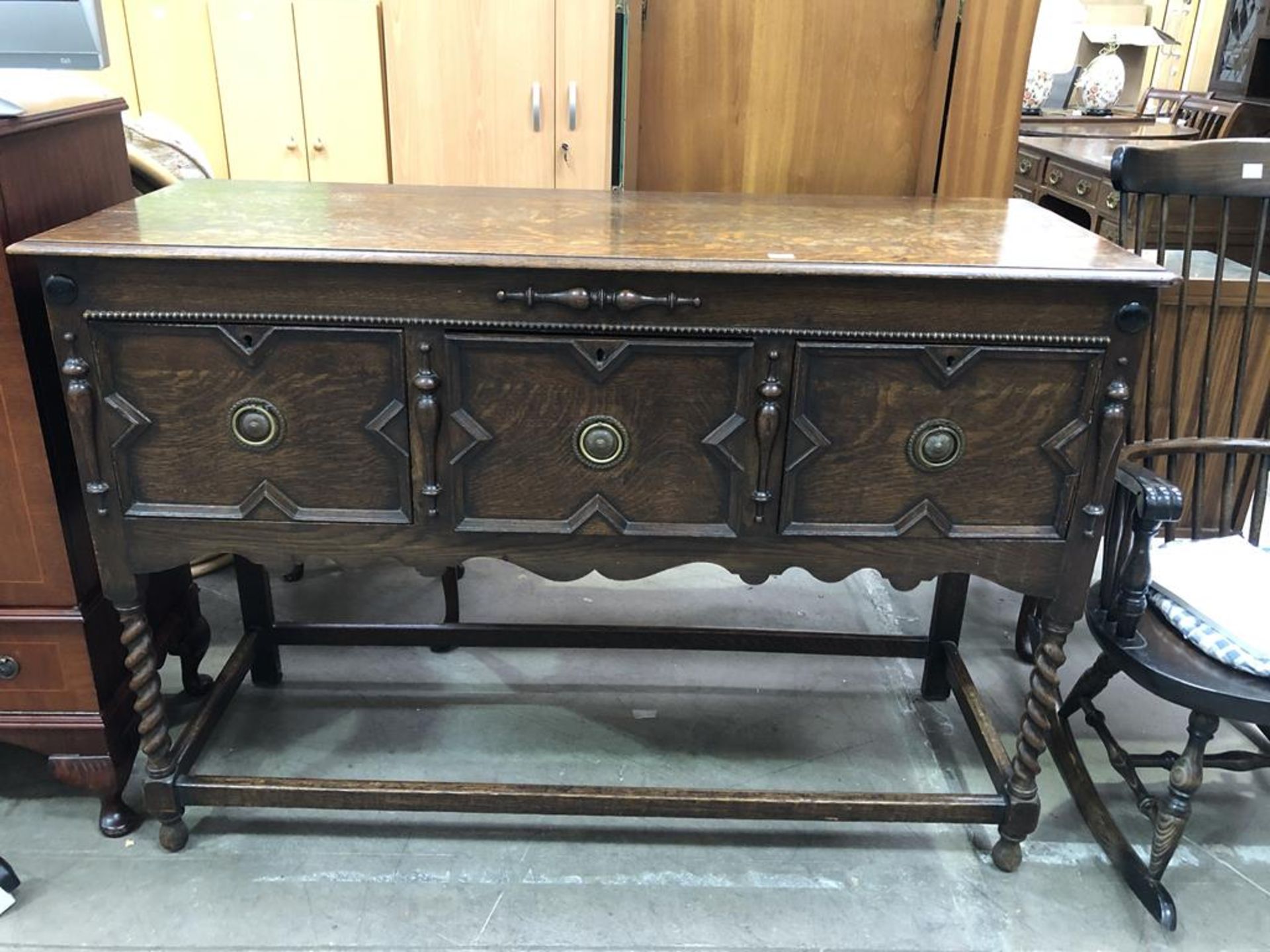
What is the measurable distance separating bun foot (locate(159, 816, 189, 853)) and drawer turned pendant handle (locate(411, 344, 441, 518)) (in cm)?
78

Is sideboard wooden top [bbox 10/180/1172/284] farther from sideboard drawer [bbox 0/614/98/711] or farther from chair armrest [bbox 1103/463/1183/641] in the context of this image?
sideboard drawer [bbox 0/614/98/711]

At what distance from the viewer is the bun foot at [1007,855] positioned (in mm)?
1641

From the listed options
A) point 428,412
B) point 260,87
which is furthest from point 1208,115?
point 428,412

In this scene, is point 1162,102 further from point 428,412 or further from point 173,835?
point 173,835

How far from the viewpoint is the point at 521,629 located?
80.5 inches

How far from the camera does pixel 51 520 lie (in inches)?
59.3

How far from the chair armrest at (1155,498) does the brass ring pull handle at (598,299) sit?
2.29 ft

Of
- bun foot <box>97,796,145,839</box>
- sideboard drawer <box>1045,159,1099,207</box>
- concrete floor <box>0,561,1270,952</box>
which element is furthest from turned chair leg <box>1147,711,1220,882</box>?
sideboard drawer <box>1045,159,1099,207</box>

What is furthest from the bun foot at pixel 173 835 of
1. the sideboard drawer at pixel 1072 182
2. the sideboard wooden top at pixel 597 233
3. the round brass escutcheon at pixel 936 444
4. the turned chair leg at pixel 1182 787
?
the sideboard drawer at pixel 1072 182

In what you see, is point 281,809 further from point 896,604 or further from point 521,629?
point 896,604

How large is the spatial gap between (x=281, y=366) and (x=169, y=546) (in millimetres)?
340

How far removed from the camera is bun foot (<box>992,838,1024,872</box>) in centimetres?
164

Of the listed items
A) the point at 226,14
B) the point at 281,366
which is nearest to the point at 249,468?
the point at 281,366

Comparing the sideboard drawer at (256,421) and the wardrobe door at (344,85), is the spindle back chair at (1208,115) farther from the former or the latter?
the sideboard drawer at (256,421)
